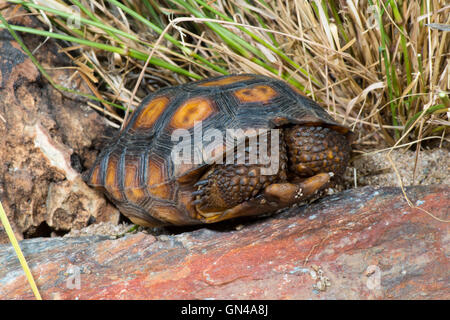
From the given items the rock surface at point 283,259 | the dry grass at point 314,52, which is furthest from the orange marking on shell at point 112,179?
Result: the dry grass at point 314,52

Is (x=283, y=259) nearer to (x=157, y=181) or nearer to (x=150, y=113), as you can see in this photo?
(x=157, y=181)

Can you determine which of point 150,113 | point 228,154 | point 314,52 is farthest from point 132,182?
point 314,52

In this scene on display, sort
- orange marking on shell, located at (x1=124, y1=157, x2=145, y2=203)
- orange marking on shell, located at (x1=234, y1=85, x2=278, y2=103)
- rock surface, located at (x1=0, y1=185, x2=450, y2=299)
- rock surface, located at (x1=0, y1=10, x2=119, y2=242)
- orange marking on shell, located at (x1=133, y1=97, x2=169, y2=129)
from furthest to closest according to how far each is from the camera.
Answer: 1. rock surface, located at (x1=0, y1=10, x2=119, y2=242)
2. orange marking on shell, located at (x1=133, y1=97, x2=169, y2=129)
3. orange marking on shell, located at (x1=124, y1=157, x2=145, y2=203)
4. orange marking on shell, located at (x1=234, y1=85, x2=278, y2=103)
5. rock surface, located at (x1=0, y1=185, x2=450, y2=299)

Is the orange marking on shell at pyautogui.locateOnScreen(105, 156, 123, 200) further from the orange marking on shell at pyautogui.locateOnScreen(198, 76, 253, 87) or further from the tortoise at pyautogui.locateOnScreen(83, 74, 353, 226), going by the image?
the orange marking on shell at pyautogui.locateOnScreen(198, 76, 253, 87)

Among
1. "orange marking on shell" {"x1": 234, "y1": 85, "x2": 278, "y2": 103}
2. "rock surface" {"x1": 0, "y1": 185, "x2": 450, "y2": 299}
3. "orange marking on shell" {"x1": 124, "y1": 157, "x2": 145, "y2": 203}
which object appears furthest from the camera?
"orange marking on shell" {"x1": 124, "y1": 157, "x2": 145, "y2": 203}

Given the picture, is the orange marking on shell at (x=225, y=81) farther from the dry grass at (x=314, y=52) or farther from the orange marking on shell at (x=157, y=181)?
the orange marking on shell at (x=157, y=181)

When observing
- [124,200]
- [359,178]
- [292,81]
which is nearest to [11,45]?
[124,200]

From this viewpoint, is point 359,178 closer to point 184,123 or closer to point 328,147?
point 328,147

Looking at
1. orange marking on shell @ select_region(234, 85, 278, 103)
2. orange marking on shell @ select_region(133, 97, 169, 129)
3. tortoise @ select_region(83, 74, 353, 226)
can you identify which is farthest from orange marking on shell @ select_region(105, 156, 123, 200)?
orange marking on shell @ select_region(234, 85, 278, 103)
